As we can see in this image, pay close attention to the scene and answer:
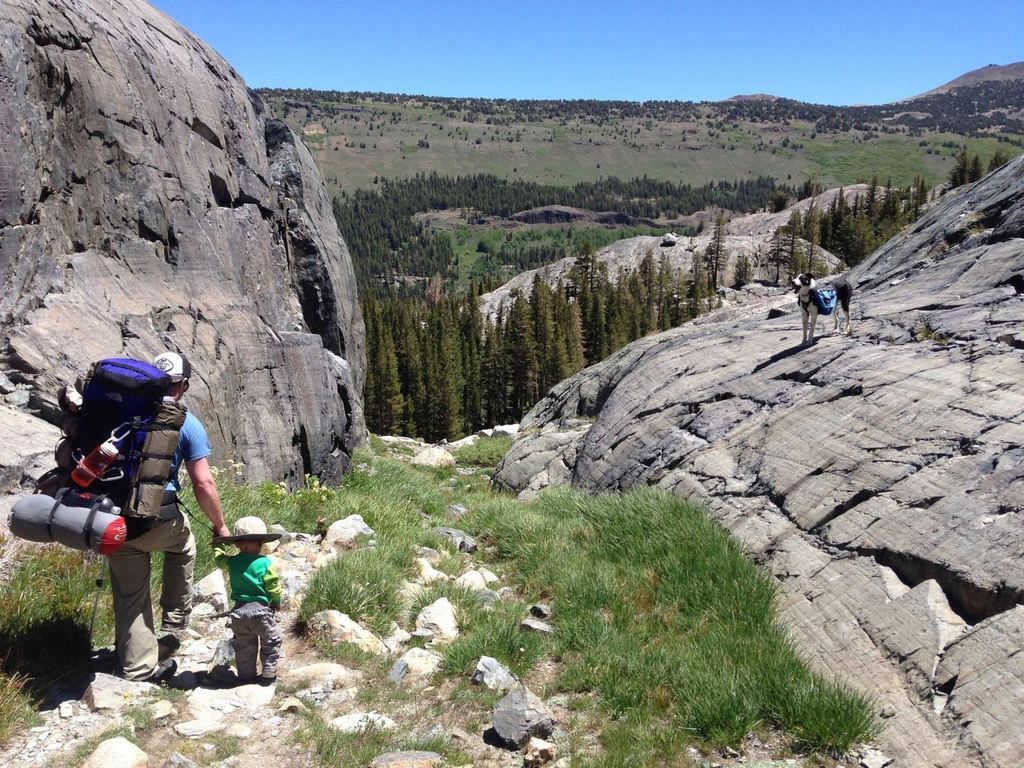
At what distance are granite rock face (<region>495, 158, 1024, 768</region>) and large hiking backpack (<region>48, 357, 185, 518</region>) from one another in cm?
623

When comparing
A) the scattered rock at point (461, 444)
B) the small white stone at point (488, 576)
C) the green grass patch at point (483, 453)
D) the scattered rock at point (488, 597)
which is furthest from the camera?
the scattered rock at point (461, 444)

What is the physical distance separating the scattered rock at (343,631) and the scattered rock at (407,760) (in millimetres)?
1758

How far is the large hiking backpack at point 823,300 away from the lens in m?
13.7

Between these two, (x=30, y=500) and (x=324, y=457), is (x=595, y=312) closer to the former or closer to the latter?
(x=324, y=457)

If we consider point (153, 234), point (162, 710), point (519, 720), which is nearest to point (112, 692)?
point (162, 710)

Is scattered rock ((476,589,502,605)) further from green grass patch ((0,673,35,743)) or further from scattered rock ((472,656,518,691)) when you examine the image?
green grass patch ((0,673,35,743))

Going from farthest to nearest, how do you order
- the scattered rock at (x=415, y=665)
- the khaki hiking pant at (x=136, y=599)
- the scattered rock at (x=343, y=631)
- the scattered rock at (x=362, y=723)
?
the scattered rock at (x=343, y=631) → the scattered rock at (x=415, y=665) → the khaki hiking pant at (x=136, y=599) → the scattered rock at (x=362, y=723)

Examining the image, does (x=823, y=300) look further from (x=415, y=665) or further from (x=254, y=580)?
(x=254, y=580)

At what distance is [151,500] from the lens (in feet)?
18.4

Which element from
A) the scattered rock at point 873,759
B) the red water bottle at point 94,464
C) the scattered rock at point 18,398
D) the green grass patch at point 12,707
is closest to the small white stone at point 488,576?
the scattered rock at point 873,759

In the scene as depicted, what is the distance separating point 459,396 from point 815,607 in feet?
232

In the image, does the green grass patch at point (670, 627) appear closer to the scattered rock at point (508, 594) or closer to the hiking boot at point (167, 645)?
the scattered rock at point (508, 594)

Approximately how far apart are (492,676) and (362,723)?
1274mm

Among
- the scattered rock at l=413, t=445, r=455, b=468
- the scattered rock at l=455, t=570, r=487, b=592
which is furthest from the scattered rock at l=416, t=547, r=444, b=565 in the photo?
the scattered rock at l=413, t=445, r=455, b=468
